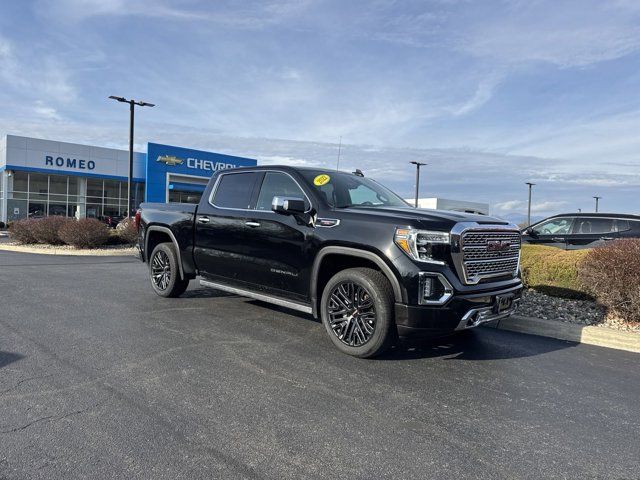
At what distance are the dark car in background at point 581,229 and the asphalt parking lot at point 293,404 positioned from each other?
6405 mm

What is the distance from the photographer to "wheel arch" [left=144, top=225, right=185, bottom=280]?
7195 millimetres

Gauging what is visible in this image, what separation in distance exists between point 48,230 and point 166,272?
12.1 meters

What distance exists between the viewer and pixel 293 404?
A: 364cm

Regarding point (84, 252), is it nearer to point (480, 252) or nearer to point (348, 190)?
point (348, 190)

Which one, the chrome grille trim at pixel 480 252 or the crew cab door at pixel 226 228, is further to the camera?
the crew cab door at pixel 226 228

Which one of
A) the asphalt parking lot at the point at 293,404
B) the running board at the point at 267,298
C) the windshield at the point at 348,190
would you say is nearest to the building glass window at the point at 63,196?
the running board at the point at 267,298

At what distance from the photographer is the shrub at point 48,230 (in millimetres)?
17203

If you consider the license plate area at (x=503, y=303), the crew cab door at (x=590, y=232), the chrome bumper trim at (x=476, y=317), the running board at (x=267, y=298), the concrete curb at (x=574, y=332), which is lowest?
the concrete curb at (x=574, y=332)

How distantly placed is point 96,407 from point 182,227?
12.5 feet

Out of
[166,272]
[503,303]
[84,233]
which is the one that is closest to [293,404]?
[503,303]

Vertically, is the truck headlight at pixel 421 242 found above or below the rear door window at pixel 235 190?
below

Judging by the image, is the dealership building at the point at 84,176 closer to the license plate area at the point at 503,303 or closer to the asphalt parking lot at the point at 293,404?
the asphalt parking lot at the point at 293,404

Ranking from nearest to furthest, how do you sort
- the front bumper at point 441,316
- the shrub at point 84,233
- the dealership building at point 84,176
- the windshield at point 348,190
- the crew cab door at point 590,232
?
1. the front bumper at point 441,316
2. the windshield at point 348,190
3. the crew cab door at point 590,232
4. the shrub at point 84,233
5. the dealership building at point 84,176

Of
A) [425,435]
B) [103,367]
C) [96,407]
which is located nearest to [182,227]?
[103,367]
